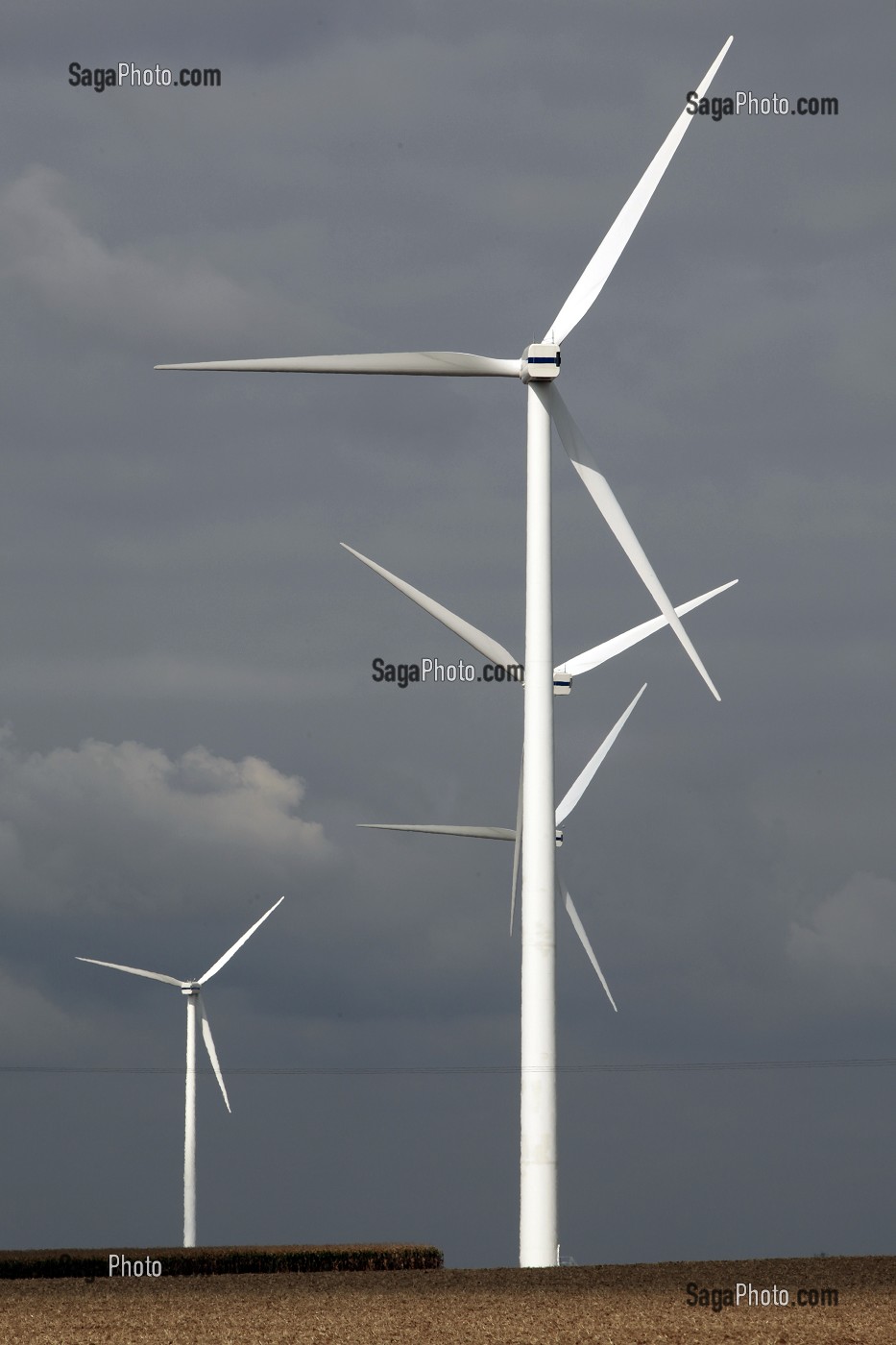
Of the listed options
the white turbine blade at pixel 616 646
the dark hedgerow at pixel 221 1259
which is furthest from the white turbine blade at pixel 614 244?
the dark hedgerow at pixel 221 1259

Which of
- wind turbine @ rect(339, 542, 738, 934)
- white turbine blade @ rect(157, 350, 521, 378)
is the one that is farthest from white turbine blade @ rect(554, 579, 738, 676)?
white turbine blade @ rect(157, 350, 521, 378)

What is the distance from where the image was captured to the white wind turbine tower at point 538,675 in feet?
122

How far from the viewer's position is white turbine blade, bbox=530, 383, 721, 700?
4081 centimetres

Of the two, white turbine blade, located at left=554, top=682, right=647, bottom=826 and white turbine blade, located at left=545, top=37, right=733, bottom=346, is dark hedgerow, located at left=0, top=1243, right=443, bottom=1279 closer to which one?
white turbine blade, located at left=554, top=682, right=647, bottom=826

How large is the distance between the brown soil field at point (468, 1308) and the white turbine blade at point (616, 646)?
2078cm

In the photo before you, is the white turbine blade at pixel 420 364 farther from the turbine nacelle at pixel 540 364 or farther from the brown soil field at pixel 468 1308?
the brown soil field at pixel 468 1308

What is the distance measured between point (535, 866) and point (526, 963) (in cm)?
199

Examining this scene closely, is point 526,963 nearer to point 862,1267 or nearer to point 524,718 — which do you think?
point 524,718

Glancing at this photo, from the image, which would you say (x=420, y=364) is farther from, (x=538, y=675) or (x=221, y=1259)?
(x=221, y=1259)

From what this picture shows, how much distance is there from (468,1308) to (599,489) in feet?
65.1

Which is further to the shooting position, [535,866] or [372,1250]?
[372,1250]

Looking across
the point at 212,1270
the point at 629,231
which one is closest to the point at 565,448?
the point at 629,231

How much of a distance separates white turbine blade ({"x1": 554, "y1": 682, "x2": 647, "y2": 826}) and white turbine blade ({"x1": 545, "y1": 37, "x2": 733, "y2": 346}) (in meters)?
17.5

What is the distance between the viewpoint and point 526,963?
1474 inches
